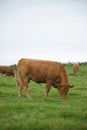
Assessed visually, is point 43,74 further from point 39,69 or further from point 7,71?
point 7,71

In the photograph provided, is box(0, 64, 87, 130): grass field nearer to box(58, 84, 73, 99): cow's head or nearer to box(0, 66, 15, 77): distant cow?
box(58, 84, 73, 99): cow's head

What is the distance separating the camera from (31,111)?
1619cm

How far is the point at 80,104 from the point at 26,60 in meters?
4.96

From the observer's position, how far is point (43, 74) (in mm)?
22641

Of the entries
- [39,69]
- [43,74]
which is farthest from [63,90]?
[39,69]

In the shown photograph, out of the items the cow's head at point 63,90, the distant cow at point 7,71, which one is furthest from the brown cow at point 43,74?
the distant cow at point 7,71

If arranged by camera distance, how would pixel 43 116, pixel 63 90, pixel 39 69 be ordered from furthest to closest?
pixel 39 69, pixel 63 90, pixel 43 116

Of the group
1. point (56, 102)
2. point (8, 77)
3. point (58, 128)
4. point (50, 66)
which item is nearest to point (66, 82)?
point (50, 66)

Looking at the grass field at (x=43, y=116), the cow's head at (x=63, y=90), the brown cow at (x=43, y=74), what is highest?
the brown cow at (x=43, y=74)

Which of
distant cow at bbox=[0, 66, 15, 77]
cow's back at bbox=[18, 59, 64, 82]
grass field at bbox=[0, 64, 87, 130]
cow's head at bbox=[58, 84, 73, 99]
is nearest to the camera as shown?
grass field at bbox=[0, 64, 87, 130]

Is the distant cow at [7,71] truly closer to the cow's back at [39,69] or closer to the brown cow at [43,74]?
the brown cow at [43,74]

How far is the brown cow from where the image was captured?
73.0 feet

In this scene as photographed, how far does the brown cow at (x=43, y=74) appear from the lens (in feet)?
73.0

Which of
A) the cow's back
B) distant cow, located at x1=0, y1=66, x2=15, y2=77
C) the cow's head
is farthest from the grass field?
distant cow, located at x1=0, y1=66, x2=15, y2=77
